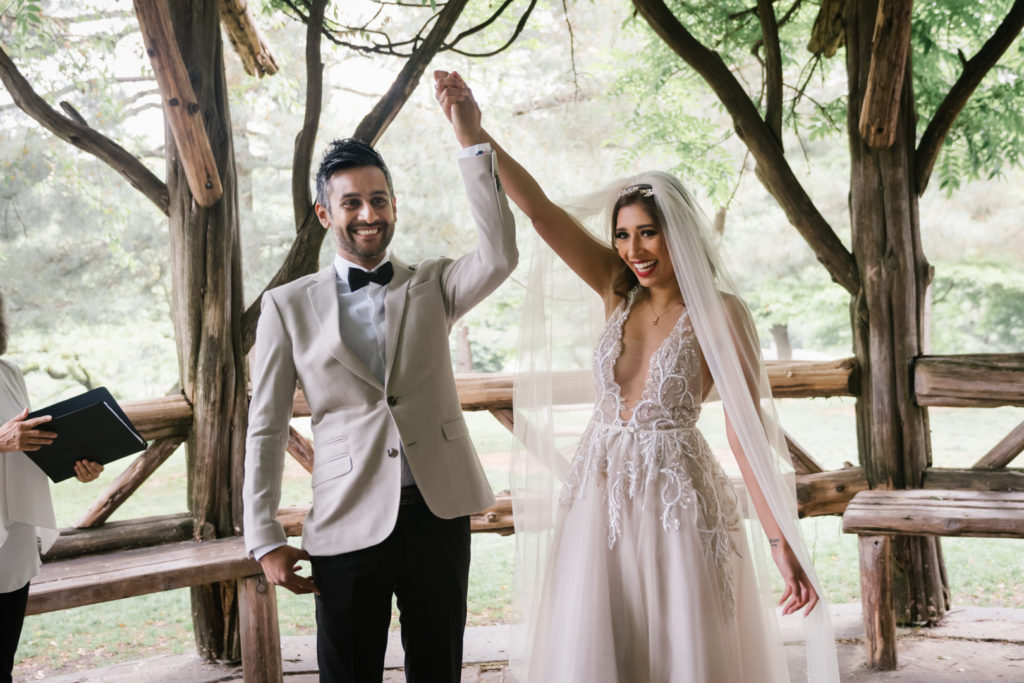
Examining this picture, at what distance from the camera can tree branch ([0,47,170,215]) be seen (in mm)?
3320

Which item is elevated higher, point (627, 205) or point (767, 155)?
point (767, 155)

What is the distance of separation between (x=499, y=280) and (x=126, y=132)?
654 centimetres

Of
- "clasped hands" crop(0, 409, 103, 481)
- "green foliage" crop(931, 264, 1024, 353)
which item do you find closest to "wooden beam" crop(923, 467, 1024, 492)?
"clasped hands" crop(0, 409, 103, 481)

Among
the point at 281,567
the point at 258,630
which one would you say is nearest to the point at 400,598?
the point at 281,567

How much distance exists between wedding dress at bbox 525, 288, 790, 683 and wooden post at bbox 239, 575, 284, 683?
1.44m

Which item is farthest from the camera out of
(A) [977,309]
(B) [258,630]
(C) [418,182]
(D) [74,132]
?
(A) [977,309]

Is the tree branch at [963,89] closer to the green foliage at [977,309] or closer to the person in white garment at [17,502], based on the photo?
the person in white garment at [17,502]

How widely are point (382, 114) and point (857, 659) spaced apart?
118 inches

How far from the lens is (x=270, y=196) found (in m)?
7.94

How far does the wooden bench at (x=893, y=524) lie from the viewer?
10.5ft

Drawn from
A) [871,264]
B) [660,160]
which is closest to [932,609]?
[871,264]

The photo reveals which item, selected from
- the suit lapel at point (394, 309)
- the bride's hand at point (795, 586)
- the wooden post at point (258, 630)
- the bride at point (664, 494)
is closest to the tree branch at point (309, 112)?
the wooden post at point (258, 630)

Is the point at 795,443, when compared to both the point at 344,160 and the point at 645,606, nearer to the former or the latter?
the point at 645,606

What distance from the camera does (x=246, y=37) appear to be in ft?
12.9
